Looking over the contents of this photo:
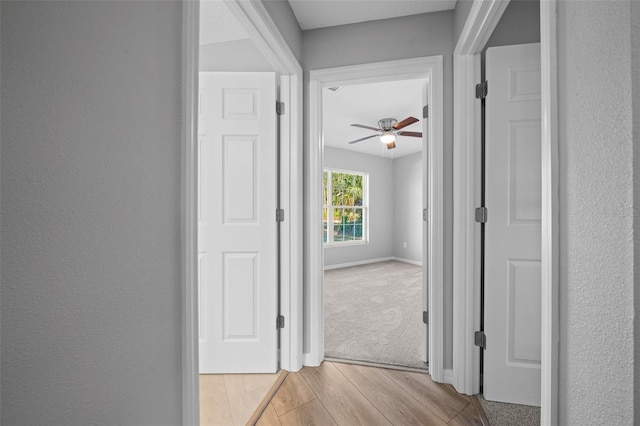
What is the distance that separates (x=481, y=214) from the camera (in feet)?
5.65

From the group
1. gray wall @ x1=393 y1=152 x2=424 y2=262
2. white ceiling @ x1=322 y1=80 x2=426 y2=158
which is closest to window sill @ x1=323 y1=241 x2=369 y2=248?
gray wall @ x1=393 y1=152 x2=424 y2=262

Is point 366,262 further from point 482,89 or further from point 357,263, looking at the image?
point 482,89

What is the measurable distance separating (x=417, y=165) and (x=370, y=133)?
6.11 feet

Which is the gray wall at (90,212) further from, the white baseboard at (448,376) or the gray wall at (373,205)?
the gray wall at (373,205)

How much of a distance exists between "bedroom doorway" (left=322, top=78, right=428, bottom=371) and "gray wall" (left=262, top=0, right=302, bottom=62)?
1.42ft

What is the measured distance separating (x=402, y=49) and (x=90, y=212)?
2003 mm

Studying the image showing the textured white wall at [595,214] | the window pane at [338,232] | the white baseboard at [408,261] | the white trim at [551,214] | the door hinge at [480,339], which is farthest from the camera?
the white baseboard at [408,261]

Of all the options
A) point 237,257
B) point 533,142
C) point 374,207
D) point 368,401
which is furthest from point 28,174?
point 374,207

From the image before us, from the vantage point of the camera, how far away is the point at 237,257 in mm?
1946

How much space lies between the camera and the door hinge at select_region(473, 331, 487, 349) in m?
1.73

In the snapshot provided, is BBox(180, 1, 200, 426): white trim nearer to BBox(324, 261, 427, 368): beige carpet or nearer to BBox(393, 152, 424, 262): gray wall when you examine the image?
BBox(324, 261, 427, 368): beige carpet

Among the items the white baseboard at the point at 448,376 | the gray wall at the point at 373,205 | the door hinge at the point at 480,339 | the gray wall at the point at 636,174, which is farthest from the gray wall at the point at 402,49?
the gray wall at the point at 373,205

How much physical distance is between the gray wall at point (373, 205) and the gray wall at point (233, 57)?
395 centimetres

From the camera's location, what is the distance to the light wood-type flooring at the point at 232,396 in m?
1.55
